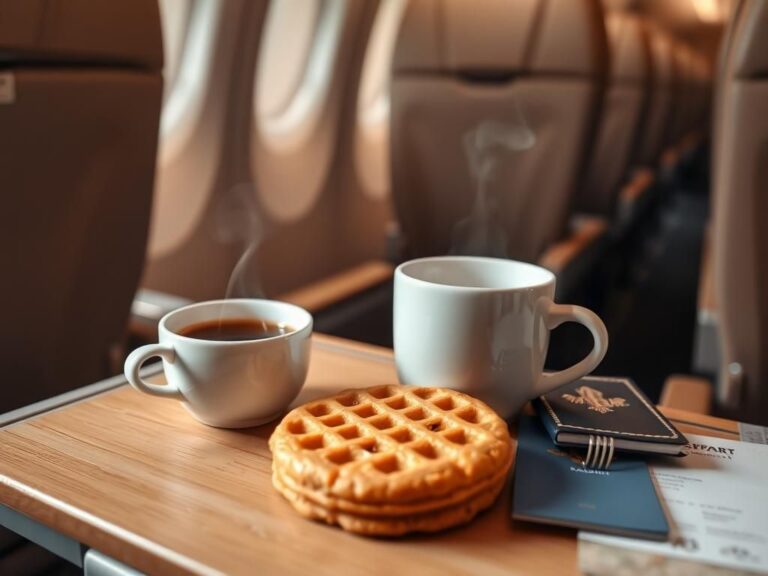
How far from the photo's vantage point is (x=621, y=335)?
2.49m

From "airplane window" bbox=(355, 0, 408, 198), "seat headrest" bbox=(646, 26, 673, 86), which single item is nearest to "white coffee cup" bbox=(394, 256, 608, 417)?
"airplane window" bbox=(355, 0, 408, 198)

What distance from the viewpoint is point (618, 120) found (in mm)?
2389

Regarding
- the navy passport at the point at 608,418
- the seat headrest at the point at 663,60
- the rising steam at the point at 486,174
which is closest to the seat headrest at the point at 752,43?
the navy passport at the point at 608,418

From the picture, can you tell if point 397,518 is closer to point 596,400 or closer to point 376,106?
point 596,400

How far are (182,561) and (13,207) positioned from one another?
625 mm

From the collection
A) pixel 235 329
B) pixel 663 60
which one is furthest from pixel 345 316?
pixel 663 60

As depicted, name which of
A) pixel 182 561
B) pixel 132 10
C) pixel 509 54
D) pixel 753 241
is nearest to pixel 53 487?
pixel 182 561

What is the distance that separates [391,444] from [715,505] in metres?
0.20

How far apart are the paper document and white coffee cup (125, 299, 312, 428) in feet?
0.78

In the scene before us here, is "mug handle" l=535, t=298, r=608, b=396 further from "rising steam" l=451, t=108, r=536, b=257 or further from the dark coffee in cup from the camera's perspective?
"rising steam" l=451, t=108, r=536, b=257

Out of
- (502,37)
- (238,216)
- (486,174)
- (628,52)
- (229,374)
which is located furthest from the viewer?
(628,52)

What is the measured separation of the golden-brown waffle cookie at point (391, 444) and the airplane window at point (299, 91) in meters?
1.55

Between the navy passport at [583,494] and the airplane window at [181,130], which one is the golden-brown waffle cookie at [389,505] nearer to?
the navy passport at [583,494]

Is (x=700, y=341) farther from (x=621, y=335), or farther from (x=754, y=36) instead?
(x=621, y=335)
